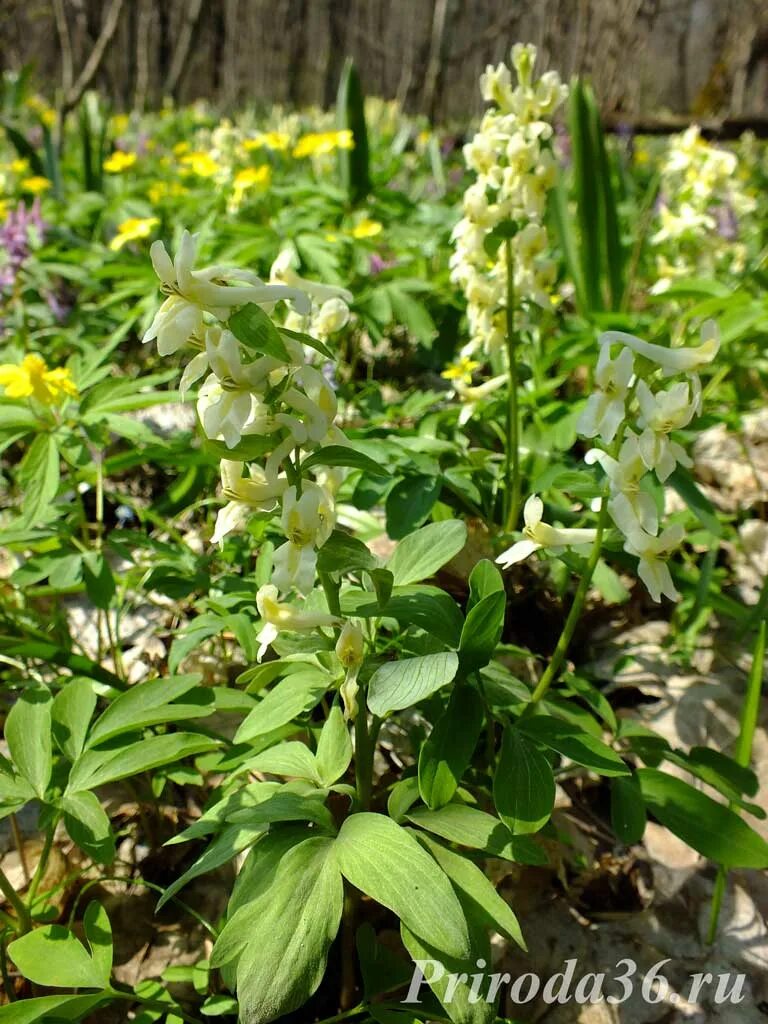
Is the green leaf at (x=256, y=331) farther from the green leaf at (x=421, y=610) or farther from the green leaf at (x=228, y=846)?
the green leaf at (x=228, y=846)

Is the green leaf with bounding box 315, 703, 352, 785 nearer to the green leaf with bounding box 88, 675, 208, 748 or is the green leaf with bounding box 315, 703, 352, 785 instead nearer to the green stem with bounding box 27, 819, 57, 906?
the green leaf with bounding box 88, 675, 208, 748

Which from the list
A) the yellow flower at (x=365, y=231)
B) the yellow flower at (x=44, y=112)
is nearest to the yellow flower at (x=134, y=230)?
the yellow flower at (x=365, y=231)

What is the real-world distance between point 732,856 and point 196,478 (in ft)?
4.54

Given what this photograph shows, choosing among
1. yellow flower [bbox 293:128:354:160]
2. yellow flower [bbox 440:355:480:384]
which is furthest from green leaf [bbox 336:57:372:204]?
yellow flower [bbox 440:355:480:384]

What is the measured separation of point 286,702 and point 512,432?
0.85 metres

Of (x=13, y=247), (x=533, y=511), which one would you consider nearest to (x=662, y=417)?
(x=533, y=511)

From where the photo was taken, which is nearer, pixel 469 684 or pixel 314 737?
pixel 469 684

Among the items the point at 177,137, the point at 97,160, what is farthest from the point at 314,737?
the point at 177,137

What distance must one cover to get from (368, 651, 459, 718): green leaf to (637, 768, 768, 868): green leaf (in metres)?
0.46

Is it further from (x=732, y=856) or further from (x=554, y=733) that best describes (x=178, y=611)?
(x=732, y=856)

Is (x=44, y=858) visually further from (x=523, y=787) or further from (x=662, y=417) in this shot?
(x=662, y=417)

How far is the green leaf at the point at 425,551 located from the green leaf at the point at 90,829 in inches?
19.5

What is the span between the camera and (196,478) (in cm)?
195

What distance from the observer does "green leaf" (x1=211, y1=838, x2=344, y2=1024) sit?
32.6 inches
